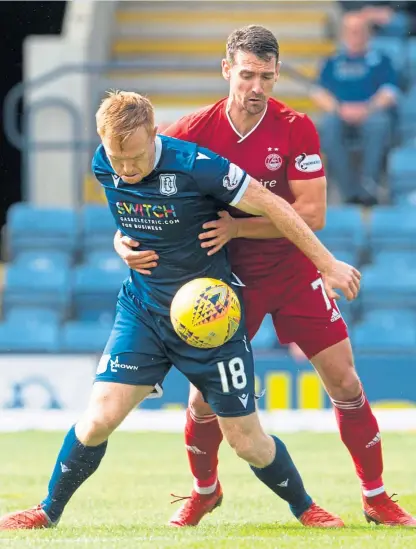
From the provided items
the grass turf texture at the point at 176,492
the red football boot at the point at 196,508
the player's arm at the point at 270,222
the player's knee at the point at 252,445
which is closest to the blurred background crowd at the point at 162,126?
the grass turf texture at the point at 176,492

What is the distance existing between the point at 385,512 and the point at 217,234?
5.46 ft

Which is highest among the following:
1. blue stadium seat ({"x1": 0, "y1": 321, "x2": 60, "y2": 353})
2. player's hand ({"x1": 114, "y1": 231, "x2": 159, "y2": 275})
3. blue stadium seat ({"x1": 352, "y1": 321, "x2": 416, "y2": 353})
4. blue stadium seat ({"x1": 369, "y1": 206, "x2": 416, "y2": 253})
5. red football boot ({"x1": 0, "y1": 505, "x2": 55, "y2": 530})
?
player's hand ({"x1": 114, "y1": 231, "x2": 159, "y2": 275})

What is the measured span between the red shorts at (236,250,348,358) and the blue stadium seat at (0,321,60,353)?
7.22 m

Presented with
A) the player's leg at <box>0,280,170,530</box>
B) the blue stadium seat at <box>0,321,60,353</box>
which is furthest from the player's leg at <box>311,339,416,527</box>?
the blue stadium seat at <box>0,321,60,353</box>

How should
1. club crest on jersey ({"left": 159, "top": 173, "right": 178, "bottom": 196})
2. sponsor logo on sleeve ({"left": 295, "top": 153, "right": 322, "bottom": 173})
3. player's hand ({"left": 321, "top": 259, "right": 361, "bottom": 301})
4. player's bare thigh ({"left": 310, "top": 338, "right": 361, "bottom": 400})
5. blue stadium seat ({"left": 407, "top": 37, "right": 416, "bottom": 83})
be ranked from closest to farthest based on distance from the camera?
player's hand ({"left": 321, "top": 259, "right": 361, "bottom": 301}) → club crest on jersey ({"left": 159, "top": 173, "right": 178, "bottom": 196}) → sponsor logo on sleeve ({"left": 295, "top": 153, "right": 322, "bottom": 173}) → player's bare thigh ({"left": 310, "top": 338, "right": 361, "bottom": 400}) → blue stadium seat ({"left": 407, "top": 37, "right": 416, "bottom": 83})

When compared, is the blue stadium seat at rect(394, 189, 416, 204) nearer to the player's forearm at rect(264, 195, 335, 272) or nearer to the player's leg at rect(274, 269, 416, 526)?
the player's leg at rect(274, 269, 416, 526)

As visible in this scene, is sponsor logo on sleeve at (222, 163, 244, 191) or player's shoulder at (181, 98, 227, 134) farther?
player's shoulder at (181, 98, 227, 134)

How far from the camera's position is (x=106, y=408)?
18.2 ft

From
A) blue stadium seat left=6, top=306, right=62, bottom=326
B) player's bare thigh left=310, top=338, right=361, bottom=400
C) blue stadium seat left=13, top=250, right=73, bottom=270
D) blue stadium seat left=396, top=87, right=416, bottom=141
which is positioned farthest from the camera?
blue stadium seat left=396, top=87, right=416, bottom=141

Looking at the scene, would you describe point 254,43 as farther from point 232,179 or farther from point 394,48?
point 394,48

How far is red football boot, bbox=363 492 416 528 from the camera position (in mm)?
6055

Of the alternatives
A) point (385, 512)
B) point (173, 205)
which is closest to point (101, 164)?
point (173, 205)

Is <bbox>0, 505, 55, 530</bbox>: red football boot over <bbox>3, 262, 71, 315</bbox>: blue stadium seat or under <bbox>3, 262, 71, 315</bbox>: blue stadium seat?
over

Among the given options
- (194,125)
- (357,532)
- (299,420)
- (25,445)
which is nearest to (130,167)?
(194,125)
